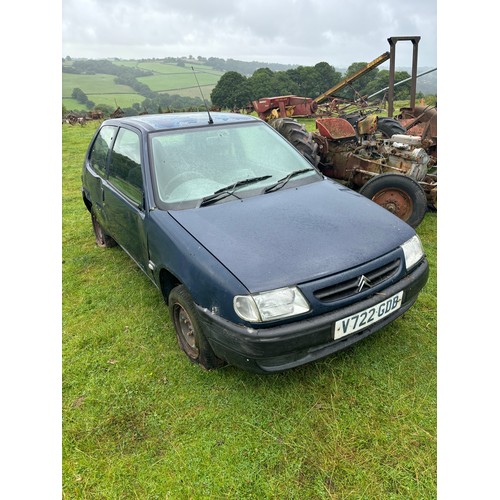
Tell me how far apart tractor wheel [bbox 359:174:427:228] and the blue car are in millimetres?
1675

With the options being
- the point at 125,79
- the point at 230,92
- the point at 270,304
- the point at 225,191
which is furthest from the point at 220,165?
the point at 230,92

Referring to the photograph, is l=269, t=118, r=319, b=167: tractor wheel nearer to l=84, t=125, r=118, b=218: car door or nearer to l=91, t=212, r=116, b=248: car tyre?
l=84, t=125, r=118, b=218: car door

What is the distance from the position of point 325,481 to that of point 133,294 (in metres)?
2.45

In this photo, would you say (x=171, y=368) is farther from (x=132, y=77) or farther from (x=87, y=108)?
(x=87, y=108)

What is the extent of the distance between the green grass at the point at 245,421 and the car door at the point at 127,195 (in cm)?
72

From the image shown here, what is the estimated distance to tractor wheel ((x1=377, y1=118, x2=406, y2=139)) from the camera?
7.22 metres

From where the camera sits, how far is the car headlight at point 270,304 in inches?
75.7

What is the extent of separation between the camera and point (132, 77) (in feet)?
45.8

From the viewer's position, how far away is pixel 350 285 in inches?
82.0

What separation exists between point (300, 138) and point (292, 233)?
3.86 m

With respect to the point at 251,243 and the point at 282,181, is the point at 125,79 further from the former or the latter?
the point at 251,243

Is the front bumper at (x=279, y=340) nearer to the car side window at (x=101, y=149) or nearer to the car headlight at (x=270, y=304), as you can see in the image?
the car headlight at (x=270, y=304)

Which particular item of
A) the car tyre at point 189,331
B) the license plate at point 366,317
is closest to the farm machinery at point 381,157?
the license plate at point 366,317

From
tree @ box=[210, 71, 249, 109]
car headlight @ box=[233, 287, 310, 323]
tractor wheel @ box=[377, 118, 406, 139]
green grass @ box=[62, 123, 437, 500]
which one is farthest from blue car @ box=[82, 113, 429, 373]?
tree @ box=[210, 71, 249, 109]
